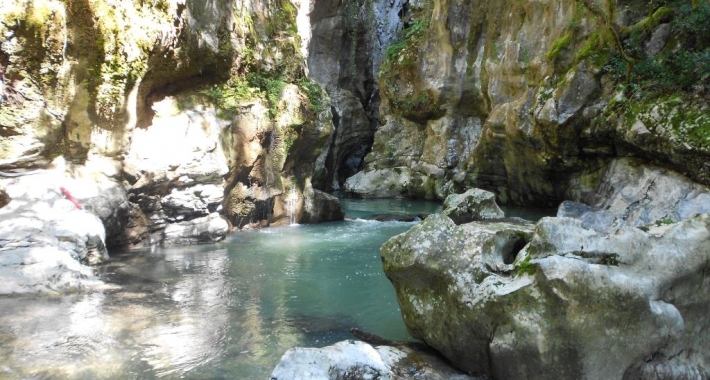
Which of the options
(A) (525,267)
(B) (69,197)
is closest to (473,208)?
(A) (525,267)

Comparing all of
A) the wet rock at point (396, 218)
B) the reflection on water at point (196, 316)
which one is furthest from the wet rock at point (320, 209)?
the reflection on water at point (196, 316)

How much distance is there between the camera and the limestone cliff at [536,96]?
37.3 ft

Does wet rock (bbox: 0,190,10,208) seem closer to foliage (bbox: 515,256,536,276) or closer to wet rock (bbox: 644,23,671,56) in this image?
foliage (bbox: 515,256,536,276)

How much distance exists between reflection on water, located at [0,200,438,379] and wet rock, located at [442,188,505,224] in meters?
1.59

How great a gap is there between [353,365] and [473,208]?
11.9 ft

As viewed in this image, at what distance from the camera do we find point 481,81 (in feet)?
80.5

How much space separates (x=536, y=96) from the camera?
632 inches

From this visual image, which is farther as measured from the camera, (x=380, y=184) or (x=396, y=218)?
(x=380, y=184)

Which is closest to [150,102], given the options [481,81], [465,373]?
[465,373]

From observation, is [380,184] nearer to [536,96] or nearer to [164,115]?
[536,96]

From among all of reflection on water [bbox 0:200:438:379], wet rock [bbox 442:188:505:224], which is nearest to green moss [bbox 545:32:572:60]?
reflection on water [bbox 0:200:438:379]

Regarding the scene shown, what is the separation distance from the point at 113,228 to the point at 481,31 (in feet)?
66.9

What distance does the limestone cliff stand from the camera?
11.4m

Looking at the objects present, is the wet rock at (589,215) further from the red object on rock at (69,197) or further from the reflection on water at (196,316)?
the red object on rock at (69,197)
